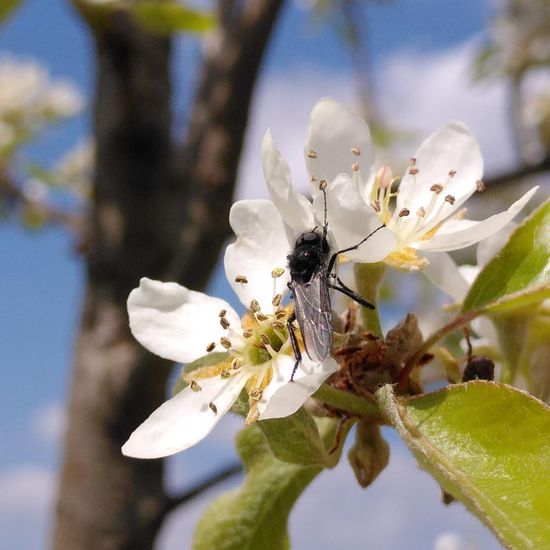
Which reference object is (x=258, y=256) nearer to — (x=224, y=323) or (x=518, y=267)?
(x=224, y=323)

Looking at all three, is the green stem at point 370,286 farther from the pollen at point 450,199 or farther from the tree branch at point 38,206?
the tree branch at point 38,206

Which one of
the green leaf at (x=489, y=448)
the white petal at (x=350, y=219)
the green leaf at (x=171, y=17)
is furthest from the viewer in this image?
the green leaf at (x=171, y=17)

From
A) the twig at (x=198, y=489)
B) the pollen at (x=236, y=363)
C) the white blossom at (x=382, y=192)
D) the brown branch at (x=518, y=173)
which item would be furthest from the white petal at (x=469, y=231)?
the brown branch at (x=518, y=173)

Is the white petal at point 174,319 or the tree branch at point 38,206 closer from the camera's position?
the white petal at point 174,319

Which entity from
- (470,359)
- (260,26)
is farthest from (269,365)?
(260,26)

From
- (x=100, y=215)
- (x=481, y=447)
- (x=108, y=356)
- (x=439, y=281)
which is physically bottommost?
(x=481, y=447)

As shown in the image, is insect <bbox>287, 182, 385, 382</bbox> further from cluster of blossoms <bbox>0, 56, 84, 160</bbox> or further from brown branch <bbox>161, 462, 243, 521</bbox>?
cluster of blossoms <bbox>0, 56, 84, 160</bbox>

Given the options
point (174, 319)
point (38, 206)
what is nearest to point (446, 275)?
point (174, 319)

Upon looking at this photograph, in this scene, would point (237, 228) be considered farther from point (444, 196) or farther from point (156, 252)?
point (156, 252)

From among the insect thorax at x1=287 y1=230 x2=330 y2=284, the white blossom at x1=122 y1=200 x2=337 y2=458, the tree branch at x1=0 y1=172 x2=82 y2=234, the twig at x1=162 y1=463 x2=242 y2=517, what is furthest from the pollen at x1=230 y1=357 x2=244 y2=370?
the tree branch at x1=0 y1=172 x2=82 y2=234
